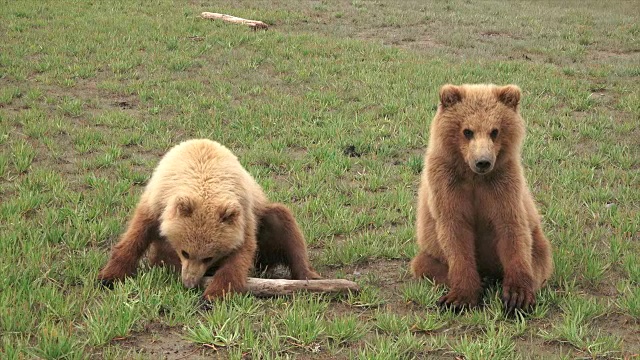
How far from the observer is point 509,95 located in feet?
16.2

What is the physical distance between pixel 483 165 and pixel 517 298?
0.98 m

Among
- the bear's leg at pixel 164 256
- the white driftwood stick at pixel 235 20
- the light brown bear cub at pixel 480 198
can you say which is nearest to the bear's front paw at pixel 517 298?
the light brown bear cub at pixel 480 198

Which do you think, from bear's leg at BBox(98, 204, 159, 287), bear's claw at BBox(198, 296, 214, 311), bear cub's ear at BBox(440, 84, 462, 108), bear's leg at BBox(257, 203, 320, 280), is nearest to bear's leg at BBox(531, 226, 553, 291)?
bear cub's ear at BBox(440, 84, 462, 108)

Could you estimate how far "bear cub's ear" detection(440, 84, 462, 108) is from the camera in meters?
4.93

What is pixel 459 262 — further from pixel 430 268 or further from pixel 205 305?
pixel 205 305

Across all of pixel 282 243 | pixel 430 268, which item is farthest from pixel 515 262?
pixel 282 243

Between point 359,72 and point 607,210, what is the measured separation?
23.9 feet

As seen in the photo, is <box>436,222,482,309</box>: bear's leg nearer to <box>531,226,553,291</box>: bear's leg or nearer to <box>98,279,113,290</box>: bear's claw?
<box>531,226,553,291</box>: bear's leg

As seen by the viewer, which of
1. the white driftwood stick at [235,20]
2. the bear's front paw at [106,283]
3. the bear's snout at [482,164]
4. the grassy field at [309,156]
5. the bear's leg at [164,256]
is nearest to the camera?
the grassy field at [309,156]

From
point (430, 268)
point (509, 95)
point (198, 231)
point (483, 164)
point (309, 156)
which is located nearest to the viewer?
point (483, 164)

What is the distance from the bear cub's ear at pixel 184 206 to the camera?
4.69 meters

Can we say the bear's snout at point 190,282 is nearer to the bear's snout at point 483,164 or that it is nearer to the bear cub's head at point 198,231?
the bear cub's head at point 198,231

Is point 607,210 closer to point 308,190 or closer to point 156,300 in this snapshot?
point 308,190

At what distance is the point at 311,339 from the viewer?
13.9ft
